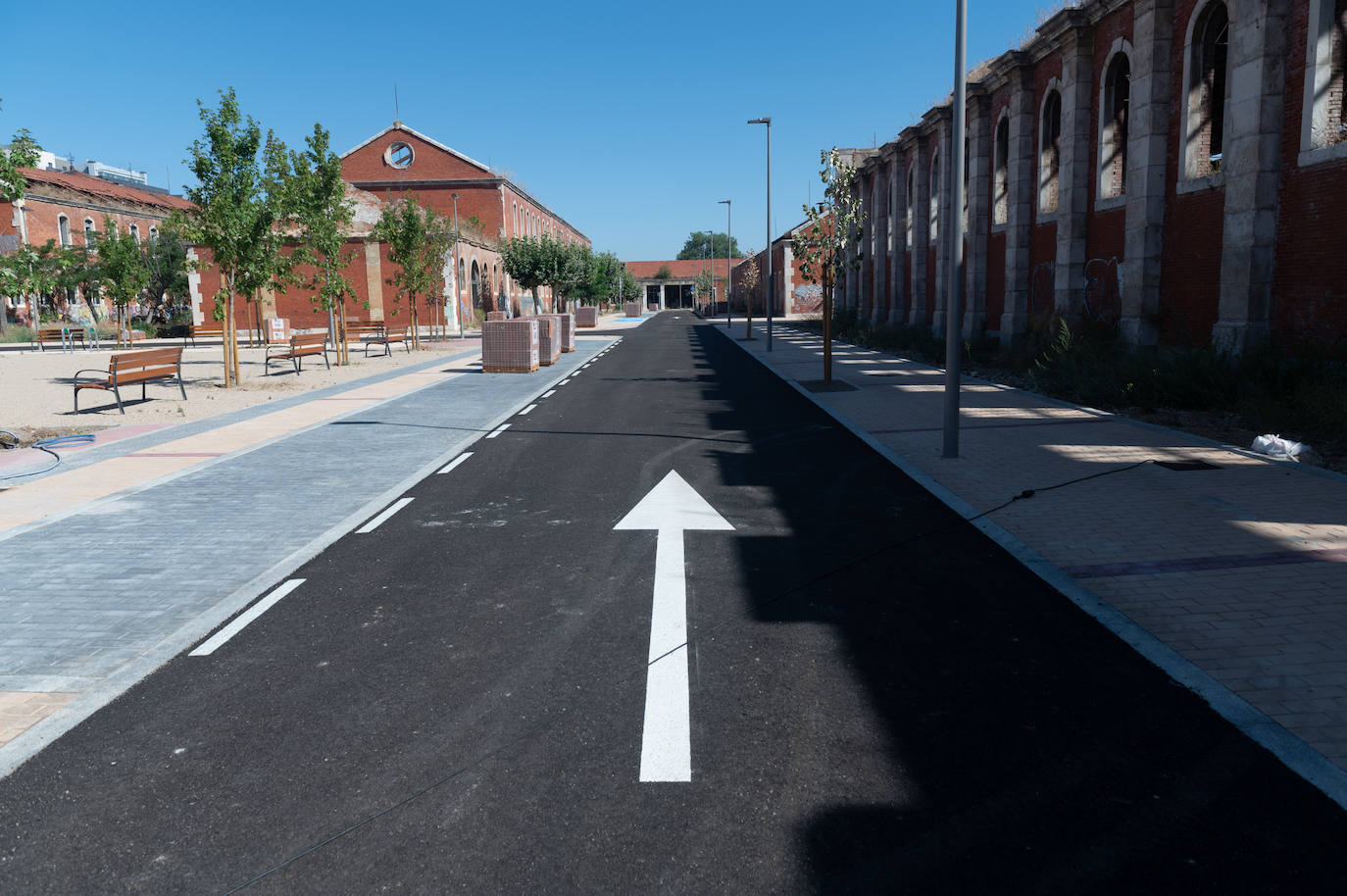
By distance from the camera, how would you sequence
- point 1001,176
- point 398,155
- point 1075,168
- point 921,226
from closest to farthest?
1. point 1075,168
2. point 1001,176
3. point 921,226
4. point 398,155

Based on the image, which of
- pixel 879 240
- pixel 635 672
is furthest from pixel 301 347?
pixel 879 240

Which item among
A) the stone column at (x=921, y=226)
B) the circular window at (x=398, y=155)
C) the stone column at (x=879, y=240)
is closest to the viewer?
the stone column at (x=921, y=226)

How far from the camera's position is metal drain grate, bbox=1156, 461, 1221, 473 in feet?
31.9

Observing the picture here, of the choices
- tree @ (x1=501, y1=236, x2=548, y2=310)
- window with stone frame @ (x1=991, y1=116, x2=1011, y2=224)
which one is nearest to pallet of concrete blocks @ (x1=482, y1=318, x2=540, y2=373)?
window with stone frame @ (x1=991, y1=116, x2=1011, y2=224)

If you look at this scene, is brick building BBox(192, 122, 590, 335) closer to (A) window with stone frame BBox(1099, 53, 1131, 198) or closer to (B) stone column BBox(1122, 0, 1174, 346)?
(A) window with stone frame BBox(1099, 53, 1131, 198)

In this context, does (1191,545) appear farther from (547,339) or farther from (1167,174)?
(547,339)

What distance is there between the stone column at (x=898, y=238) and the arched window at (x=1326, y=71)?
23378mm

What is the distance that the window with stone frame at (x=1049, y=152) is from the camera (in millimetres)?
23141

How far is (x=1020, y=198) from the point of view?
941 inches

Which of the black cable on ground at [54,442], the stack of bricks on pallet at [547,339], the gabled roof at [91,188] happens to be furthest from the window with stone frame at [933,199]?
the gabled roof at [91,188]

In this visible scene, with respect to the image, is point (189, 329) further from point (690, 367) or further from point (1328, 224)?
point (1328, 224)

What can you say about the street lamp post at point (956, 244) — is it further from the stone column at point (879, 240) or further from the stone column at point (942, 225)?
the stone column at point (879, 240)

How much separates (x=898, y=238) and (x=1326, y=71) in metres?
24.2

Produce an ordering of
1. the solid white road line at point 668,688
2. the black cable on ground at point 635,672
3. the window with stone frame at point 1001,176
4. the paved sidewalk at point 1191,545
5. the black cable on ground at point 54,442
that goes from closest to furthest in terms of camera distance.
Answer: the black cable on ground at point 635,672 → the solid white road line at point 668,688 → the paved sidewalk at point 1191,545 → the black cable on ground at point 54,442 → the window with stone frame at point 1001,176
